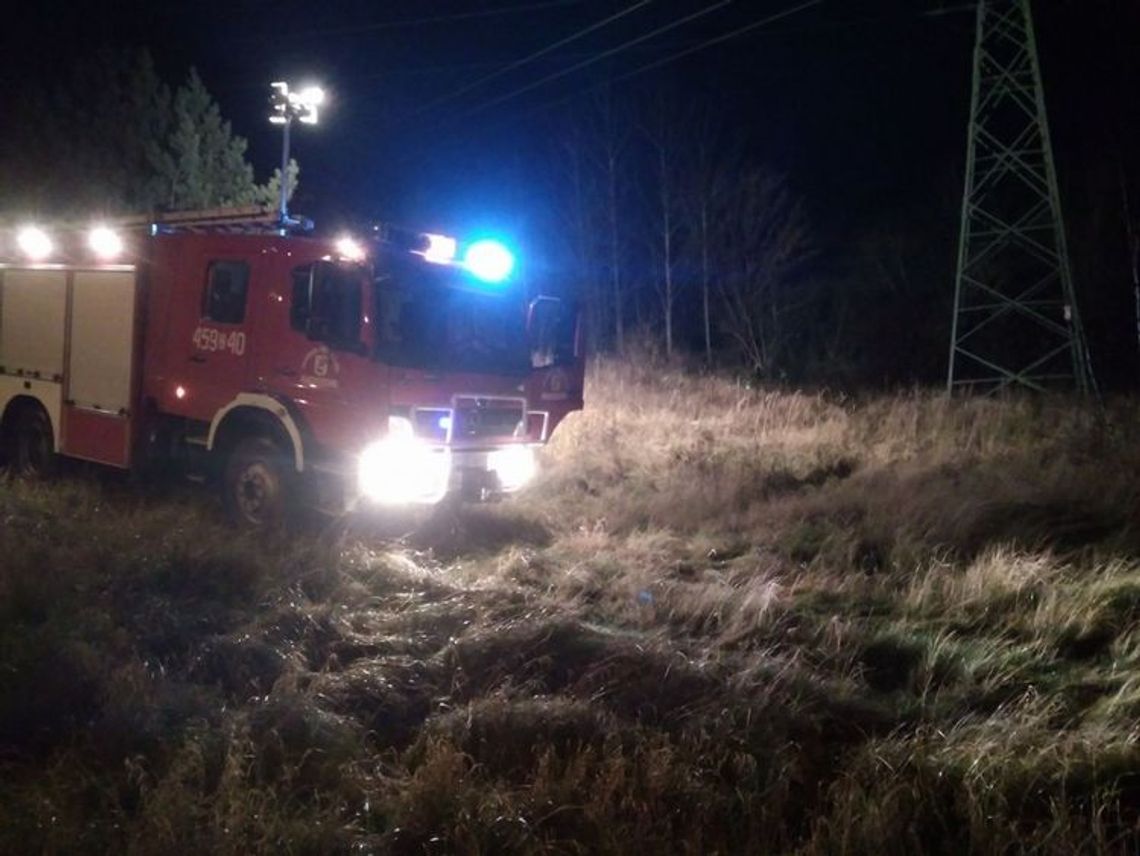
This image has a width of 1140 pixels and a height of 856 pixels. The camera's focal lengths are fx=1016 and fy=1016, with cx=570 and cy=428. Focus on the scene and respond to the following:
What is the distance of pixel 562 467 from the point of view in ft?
39.1

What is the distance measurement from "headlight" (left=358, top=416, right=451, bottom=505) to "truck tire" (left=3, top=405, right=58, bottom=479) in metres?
4.20

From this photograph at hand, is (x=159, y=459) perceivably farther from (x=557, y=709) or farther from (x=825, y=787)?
(x=825, y=787)

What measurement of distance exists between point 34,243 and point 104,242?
4.77ft

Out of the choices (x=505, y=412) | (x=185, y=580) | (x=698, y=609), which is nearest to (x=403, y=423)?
(x=505, y=412)

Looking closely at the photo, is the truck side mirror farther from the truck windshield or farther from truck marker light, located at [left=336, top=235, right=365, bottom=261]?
truck marker light, located at [left=336, top=235, right=365, bottom=261]

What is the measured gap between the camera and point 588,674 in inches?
210

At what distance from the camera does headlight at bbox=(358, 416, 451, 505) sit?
26.0ft

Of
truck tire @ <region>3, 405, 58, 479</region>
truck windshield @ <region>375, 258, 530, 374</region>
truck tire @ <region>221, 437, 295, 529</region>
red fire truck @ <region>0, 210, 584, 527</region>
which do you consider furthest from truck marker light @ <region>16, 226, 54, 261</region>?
truck windshield @ <region>375, 258, 530, 374</region>

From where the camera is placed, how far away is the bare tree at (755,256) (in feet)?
82.2

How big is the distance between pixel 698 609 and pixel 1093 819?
3.03 m

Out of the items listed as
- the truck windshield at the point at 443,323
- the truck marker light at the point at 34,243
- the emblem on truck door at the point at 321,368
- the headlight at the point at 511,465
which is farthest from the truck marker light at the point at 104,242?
the headlight at the point at 511,465

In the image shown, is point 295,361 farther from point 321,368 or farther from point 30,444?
point 30,444

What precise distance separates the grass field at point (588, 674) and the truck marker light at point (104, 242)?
2.23 meters

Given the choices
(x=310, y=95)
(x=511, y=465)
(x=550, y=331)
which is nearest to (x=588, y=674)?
(x=511, y=465)
